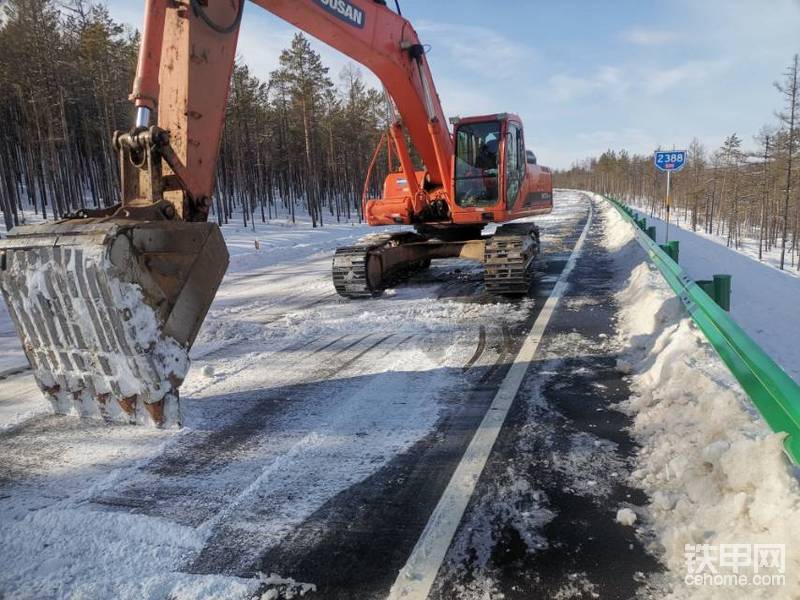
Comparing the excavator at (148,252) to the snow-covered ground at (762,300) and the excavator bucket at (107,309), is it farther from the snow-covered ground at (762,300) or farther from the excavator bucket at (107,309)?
the snow-covered ground at (762,300)

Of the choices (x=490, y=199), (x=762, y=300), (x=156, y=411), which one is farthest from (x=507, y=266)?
(x=156, y=411)

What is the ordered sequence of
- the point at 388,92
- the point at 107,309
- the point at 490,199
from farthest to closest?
the point at 490,199 → the point at 388,92 → the point at 107,309

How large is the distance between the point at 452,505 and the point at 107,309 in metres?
2.47

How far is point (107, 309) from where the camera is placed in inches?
128

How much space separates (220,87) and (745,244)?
214 feet

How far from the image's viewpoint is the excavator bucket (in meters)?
3.26

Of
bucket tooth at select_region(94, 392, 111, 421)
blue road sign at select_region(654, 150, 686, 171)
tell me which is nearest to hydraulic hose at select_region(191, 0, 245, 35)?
bucket tooth at select_region(94, 392, 111, 421)

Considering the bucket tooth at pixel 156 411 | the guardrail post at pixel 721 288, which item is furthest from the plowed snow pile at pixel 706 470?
the bucket tooth at pixel 156 411

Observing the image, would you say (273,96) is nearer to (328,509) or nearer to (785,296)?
(785,296)

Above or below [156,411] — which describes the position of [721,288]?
above

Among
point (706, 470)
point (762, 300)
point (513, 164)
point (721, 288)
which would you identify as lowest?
point (762, 300)

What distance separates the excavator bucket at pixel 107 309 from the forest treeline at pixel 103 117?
2848 centimetres

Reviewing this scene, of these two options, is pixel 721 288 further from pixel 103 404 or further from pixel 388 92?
pixel 103 404

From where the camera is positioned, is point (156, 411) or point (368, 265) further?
point (368, 265)
